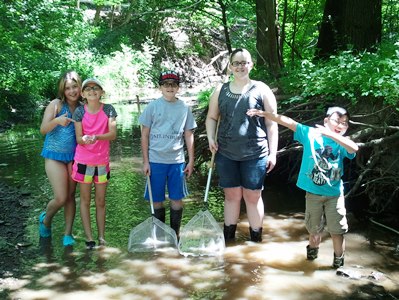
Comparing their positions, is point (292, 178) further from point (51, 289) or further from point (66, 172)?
point (51, 289)

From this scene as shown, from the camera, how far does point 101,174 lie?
4.54 metres

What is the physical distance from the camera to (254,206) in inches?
180

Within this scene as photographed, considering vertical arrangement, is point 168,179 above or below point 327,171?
below

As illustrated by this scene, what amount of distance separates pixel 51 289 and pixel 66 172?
4.20 ft

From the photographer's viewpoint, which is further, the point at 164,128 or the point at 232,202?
the point at 232,202

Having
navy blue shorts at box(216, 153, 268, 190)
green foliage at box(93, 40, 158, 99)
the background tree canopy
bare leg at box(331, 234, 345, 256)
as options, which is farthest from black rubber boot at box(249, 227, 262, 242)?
green foliage at box(93, 40, 158, 99)

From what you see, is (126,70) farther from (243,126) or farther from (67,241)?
(243,126)

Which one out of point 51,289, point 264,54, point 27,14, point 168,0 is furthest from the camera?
point 27,14

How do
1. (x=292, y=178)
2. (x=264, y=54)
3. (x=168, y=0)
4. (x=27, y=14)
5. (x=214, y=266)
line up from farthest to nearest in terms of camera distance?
(x=27, y=14), (x=168, y=0), (x=264, y=54), (x=292, y=178), (x=214, y=266)

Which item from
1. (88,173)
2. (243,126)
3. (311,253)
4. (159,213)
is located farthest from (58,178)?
(311,253)

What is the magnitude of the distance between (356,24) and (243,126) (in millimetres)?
4168

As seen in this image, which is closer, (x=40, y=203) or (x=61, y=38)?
(x=40, y=203)

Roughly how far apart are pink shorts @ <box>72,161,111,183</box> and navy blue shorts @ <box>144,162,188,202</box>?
0.50m

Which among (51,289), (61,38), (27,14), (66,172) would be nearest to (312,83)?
(66,172)
